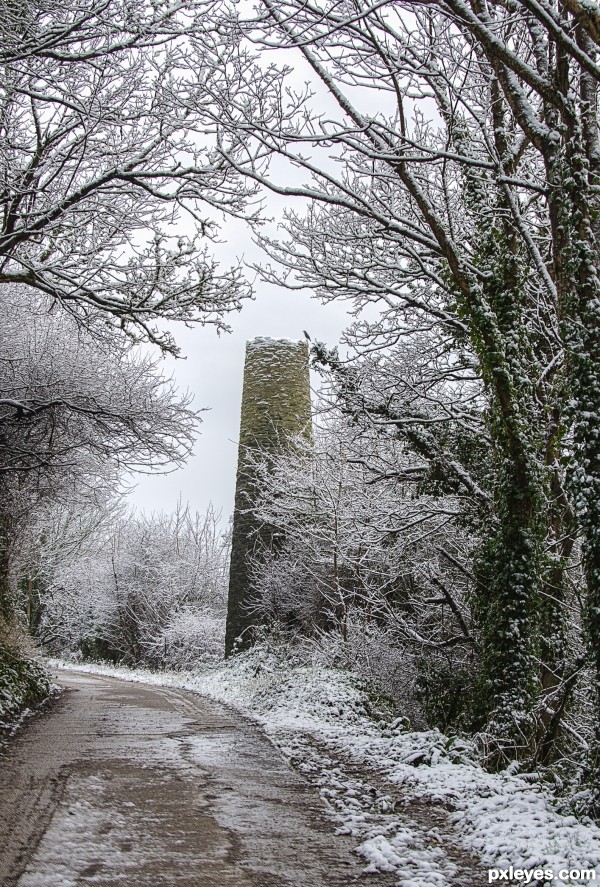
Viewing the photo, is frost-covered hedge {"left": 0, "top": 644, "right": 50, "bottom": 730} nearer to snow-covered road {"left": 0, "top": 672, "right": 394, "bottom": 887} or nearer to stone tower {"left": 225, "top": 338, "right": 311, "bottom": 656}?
snow-covered road {"left": 0, "top": 672, "right": 394, "bottom": 887}

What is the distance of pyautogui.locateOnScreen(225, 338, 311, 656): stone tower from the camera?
50.1ft

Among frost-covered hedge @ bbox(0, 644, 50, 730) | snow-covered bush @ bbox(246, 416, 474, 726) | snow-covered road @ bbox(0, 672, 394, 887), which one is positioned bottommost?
frost-covered hedge @ bbox(0, 644, 50, 730)

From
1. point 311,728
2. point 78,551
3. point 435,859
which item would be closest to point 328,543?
point 311,728

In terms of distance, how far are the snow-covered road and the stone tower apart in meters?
8.53

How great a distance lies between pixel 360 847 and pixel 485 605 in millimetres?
3388

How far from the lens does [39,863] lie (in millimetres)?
3074

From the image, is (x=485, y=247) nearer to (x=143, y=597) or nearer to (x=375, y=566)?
(x=375, y=566)

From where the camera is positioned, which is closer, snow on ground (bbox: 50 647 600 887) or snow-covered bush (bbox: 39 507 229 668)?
snow on ground (bbox: 50 647 600 887)

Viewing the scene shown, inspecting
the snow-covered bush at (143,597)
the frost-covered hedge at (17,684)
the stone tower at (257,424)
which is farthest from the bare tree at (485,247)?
the snow-covered bush at (143,597)

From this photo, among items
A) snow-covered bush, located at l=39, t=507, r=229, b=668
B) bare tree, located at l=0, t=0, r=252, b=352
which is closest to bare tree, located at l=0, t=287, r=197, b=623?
bare tree, located at l=0, t=0, r=252, b=352

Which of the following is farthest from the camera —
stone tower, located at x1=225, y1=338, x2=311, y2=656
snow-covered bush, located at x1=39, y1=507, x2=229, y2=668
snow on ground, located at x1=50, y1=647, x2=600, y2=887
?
snow-covered bush, located at x1=39, y1=507, x2=229, y2=668

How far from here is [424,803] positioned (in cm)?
436

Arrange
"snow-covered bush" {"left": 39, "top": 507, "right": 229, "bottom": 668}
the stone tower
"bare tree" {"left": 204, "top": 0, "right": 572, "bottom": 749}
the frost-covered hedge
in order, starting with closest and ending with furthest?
"bare tree" {"left": 204, "top": 0, "right": 572, "bottom": 749}, the frost-covered hedge, the stone tower, "snow-covered bush" {"left": 39, "top": 507, "right": 229, "bottom": 668}

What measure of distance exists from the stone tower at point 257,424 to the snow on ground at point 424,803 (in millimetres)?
7309
